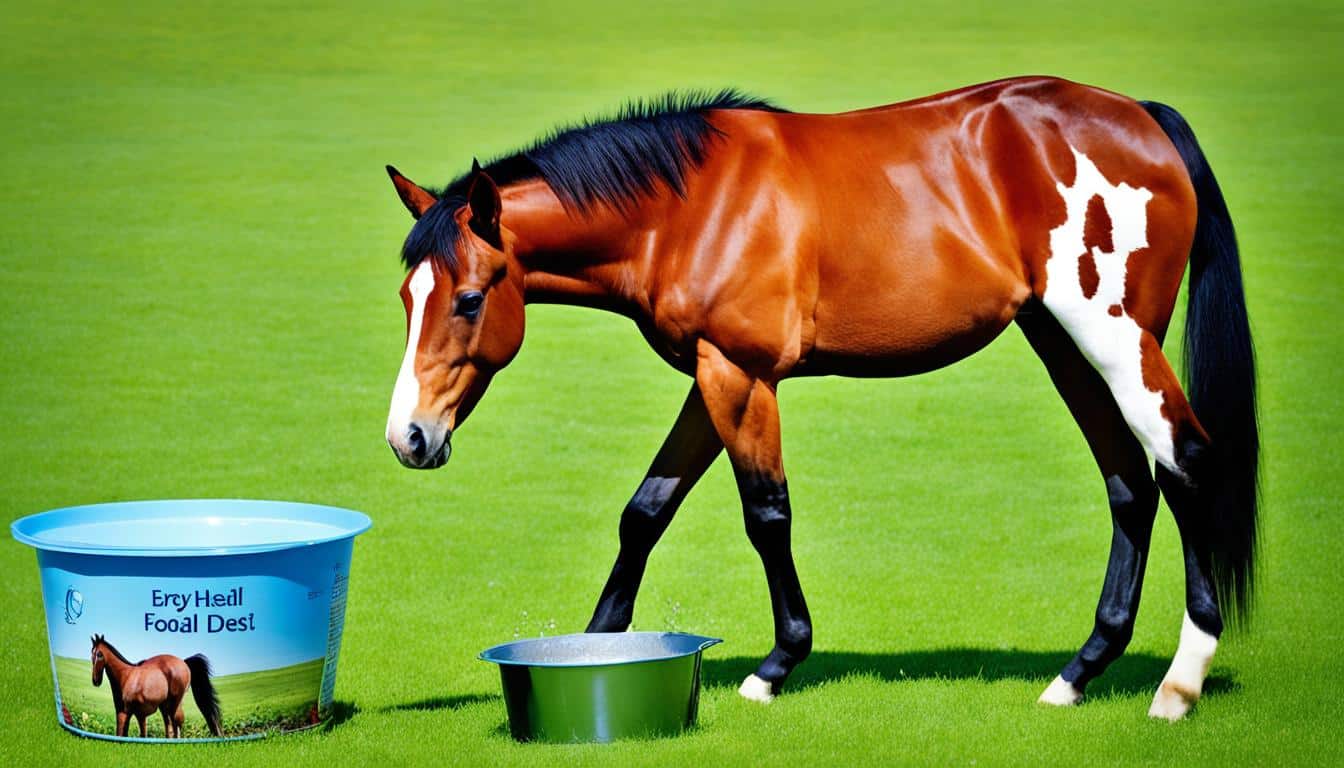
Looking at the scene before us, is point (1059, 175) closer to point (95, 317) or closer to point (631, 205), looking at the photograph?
point (631, 205)

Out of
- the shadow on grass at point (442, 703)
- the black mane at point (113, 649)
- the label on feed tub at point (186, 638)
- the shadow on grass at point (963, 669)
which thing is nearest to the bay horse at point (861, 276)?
the shadow on grass at point (963, 669)

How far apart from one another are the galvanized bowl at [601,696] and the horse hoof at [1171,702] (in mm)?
1455

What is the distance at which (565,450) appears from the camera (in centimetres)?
1080

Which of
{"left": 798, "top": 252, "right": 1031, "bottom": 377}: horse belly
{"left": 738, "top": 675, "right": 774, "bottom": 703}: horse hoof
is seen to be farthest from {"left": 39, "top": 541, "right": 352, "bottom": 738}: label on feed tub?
{"left": 798, "top": 252, "right": 1031, "bottom": 377}: horse belly

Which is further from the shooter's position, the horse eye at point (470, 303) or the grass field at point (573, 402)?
the grass field at point (573, 402)

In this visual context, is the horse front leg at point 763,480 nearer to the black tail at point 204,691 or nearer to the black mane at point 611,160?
the black mane at point 611,160

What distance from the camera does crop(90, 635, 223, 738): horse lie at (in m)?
4.94

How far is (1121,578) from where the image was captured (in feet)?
18.8

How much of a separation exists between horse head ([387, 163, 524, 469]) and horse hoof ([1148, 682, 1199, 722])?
231 cm

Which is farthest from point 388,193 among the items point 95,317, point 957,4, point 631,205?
point 631,205

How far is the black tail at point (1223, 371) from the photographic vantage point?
5.65m

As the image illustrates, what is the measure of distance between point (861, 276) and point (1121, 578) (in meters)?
1.37

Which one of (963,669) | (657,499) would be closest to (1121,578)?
(963,669)

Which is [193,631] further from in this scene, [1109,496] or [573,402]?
[573,402]
